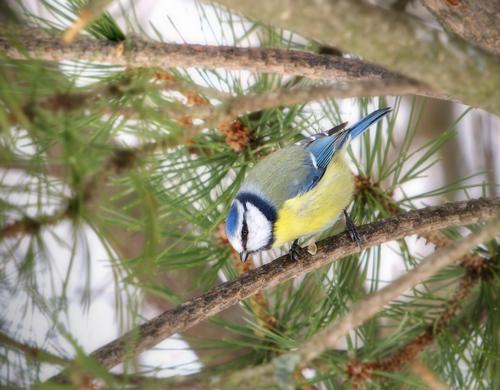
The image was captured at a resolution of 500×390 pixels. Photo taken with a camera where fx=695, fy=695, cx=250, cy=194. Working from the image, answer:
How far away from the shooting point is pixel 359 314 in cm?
62

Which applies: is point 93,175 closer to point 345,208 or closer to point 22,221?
point 22,221

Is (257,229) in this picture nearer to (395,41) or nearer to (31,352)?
(31,352)

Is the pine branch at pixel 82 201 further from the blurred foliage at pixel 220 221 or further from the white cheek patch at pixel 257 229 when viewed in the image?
the white cheek patch at pixel 257 229

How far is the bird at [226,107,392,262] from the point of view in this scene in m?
1.27

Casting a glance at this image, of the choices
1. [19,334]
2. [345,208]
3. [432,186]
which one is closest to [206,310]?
[19,334]

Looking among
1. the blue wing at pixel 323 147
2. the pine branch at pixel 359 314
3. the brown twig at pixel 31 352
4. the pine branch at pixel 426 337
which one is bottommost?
the pine branch at pixel 359 314

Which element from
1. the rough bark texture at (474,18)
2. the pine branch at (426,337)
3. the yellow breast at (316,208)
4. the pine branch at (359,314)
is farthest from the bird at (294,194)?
the pine branch at (359,314)

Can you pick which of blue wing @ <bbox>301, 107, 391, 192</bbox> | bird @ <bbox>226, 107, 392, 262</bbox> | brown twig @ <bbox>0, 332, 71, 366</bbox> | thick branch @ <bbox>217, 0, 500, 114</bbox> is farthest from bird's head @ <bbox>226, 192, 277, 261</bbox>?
thick branch @ <bbox>217, 0, 500, 114</bbox>

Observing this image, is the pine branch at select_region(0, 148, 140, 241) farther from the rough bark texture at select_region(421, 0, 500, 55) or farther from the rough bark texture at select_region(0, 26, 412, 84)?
the rough bark texture at select_region(421, 0, 500, 55)

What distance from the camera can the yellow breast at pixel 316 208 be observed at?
1.34 metres

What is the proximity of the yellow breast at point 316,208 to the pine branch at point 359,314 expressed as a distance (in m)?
0.66

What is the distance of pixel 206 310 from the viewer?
0.95 metres

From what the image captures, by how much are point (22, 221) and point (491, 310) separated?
0.82m

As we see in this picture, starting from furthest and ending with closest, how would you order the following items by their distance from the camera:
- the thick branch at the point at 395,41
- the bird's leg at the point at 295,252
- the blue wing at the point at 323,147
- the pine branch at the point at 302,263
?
the blue wing at the point at 323,147 → the bird's leg at the point at 295,252 → the pine branch at the point at 302,263 → the thick branch at the point at 395,41
